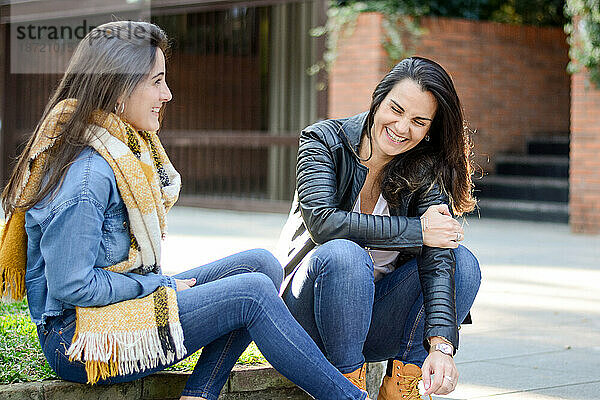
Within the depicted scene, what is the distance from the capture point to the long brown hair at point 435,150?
307 centimetres

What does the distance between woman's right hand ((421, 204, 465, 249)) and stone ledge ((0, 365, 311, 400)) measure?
683 mm

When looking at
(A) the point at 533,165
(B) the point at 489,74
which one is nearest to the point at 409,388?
(A) the point at 533,165

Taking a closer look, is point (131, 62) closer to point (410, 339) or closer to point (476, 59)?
point (410, 339)

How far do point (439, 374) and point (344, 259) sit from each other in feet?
1.43

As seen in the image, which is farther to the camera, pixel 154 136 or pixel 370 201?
pixel 370 201

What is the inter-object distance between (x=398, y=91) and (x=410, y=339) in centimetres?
80

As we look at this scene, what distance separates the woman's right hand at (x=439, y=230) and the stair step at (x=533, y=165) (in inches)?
329

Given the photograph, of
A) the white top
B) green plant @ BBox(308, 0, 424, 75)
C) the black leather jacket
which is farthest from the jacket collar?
green plant @ BBox(308, 0, 424, 75)

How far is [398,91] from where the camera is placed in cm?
309

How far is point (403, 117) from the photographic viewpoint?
3088mm

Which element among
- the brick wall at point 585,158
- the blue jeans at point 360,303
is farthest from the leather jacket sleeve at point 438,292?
the brick wall at point 585,158

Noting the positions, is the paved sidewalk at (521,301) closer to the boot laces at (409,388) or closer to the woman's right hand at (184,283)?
the boot laces at (409,388)

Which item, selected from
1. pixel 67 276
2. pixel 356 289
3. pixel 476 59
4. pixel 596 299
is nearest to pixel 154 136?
pixel 67 276

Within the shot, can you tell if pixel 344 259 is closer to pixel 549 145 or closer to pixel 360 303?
pixel 360 303
